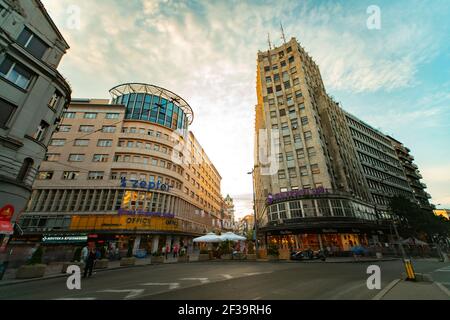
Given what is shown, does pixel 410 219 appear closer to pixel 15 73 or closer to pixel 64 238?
pixel 64 238

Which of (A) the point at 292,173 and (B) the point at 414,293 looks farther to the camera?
(A) the point at 292,173

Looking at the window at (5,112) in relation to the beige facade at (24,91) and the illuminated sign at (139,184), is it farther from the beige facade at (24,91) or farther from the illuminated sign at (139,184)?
the illuminated sign at (139,184)

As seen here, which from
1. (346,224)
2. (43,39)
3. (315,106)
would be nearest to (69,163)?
(43,39)

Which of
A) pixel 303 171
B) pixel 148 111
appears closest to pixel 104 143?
pixel 148 111

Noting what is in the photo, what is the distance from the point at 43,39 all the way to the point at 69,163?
22952mm

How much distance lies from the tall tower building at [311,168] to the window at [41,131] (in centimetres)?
2858

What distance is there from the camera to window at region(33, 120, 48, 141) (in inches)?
655

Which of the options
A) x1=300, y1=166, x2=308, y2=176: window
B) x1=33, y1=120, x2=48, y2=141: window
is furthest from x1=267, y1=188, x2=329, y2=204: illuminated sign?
x1=33, y1=120, x2=48, y2=141: window

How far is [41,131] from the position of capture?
17172mm

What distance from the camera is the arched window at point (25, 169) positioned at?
15.1 metres

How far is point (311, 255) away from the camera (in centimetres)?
2133

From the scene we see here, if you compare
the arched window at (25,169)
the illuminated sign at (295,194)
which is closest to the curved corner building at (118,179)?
the arched window at (25,169)

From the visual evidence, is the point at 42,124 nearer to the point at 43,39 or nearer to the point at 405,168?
the point at 43,39

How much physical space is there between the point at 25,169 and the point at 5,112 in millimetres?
4464
